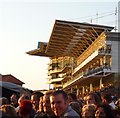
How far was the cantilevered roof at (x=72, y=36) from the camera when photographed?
203 feet

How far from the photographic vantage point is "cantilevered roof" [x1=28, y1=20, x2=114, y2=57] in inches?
2441

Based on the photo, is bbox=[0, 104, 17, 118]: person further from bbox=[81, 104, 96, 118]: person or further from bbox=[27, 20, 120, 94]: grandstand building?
bbox=[27, 20, 120, 94]: grandstand building

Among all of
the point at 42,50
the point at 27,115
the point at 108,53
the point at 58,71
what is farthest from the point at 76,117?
the point at 58,71

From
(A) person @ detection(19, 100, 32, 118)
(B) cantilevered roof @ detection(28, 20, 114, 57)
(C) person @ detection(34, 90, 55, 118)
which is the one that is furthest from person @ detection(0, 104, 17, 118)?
(B) cantilevered roof @ detection(28, 20, 114, 57)

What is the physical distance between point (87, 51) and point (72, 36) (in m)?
3.93

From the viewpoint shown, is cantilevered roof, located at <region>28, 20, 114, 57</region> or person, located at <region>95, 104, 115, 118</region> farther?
cantilevered roof, located at <region>28, 20, 114, 57</region>

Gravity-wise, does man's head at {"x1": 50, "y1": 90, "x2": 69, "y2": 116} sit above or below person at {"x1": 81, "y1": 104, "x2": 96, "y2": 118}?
above

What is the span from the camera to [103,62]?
49750 mm

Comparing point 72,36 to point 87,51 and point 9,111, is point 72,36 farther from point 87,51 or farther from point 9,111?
point 9,111

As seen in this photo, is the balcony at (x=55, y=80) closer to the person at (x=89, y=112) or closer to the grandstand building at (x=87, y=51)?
the grandstand building at (x=87, y=51)

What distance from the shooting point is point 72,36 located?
67.1 meters

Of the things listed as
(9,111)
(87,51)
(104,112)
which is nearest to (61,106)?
(104,112)

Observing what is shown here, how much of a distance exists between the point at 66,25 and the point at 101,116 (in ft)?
189

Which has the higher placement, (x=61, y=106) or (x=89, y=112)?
(x=61, y=106)
